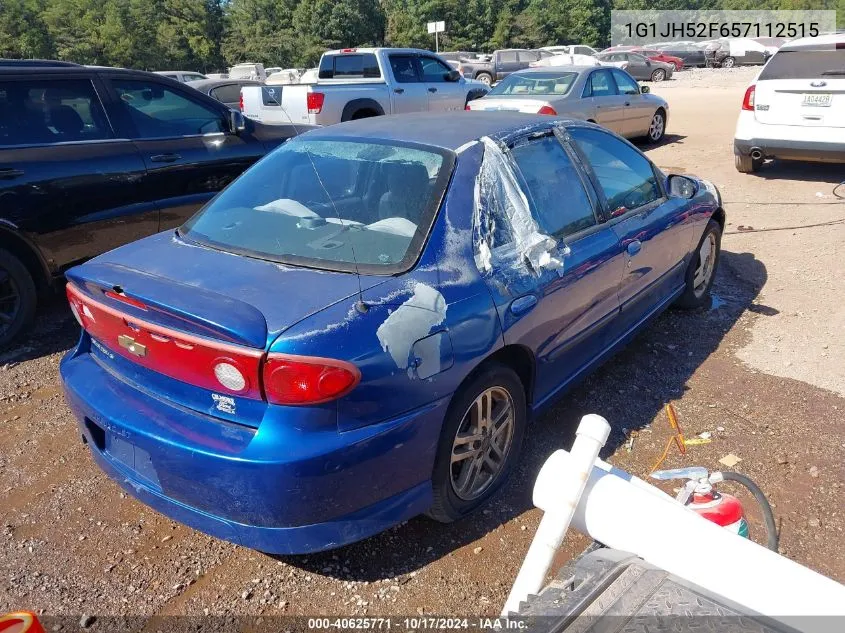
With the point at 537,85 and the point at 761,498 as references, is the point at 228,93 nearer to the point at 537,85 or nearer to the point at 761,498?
the point at 537,85

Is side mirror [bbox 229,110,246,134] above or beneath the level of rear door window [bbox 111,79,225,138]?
beneath

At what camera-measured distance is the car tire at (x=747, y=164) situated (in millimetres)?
9469

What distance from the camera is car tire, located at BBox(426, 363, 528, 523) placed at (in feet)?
8.59

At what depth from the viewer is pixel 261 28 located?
47969 millimetres

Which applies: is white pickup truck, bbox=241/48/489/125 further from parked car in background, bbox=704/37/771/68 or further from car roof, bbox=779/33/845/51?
parked car in background, bbox=704/37/771/68

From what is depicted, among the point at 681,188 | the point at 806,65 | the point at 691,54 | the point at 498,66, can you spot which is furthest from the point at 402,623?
the point at 691,54

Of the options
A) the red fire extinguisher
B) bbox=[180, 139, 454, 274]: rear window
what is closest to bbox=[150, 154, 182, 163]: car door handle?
bbox=[180, 139, 454, 274]: rear window

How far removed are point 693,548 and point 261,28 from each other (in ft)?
172

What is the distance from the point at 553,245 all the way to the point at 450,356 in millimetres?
907

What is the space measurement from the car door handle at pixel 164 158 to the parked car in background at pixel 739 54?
39.4m

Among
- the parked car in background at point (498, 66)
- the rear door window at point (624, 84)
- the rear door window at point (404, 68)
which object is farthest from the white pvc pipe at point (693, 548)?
the parked car in background at point (498, 66)

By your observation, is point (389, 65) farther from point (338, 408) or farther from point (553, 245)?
point (338, 408)

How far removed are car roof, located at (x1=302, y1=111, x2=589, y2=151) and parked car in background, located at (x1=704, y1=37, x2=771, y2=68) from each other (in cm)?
3980

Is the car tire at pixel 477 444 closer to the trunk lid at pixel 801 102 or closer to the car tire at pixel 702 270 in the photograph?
the car tire at pixel 702 270
